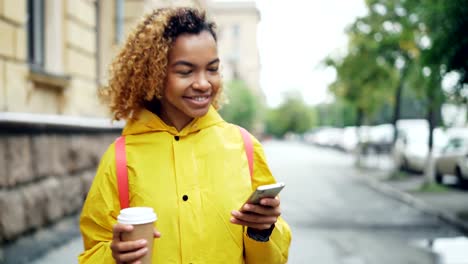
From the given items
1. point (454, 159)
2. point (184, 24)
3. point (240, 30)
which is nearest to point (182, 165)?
point (184, 24)

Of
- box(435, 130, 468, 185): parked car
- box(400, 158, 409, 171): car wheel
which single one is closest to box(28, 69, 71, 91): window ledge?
box(435, 130, 468, 185): parked car

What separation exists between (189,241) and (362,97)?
716 inches

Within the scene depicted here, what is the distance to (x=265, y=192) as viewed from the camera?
1404 millimetres

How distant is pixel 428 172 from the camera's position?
1204 centimetres

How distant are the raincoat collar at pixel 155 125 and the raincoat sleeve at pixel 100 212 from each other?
0.55ft

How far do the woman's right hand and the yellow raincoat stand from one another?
6.2 inches

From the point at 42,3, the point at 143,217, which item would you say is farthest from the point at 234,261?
the point at 42,3

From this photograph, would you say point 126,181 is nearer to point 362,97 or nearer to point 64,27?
point 64,27

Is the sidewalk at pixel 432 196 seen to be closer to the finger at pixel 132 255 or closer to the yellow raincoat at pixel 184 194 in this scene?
the yellow raincoat at pixel 184 194

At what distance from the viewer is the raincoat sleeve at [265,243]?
66.2 inches

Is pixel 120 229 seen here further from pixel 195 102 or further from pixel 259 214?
pixel 195 102

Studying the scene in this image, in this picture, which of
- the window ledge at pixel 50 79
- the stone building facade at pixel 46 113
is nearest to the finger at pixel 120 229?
the stone building facade at pixel 46 113

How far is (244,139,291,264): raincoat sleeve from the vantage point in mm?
1683

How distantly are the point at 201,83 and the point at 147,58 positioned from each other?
244 mm
